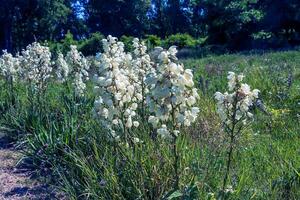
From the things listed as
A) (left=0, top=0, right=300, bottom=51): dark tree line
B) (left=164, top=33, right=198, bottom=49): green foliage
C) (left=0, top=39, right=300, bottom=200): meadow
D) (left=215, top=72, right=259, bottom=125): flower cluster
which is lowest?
(left=0, top=39, right=300, bottom=200): meadow

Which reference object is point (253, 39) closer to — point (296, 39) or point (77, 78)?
point (296, 39)

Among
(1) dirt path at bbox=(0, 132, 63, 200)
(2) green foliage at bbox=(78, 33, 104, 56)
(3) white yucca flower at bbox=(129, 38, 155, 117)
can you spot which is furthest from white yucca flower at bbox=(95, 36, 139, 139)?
(2) green foliage at bbox=(78, 33, 104, 56)

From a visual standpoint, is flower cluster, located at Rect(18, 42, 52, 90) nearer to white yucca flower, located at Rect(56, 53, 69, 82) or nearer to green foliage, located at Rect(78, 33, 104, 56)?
white yucca flower, located at Rect(56, 53, 69, 82)

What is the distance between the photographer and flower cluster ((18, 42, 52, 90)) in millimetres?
7336

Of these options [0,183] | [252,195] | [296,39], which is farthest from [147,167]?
[296,39]

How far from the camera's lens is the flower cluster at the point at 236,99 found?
318cm

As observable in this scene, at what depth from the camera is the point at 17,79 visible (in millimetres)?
9453

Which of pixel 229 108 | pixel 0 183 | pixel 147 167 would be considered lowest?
pixel 0 183

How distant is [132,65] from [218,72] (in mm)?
6862

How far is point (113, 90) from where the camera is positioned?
391 centimetres

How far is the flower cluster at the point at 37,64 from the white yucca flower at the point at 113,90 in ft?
10.1

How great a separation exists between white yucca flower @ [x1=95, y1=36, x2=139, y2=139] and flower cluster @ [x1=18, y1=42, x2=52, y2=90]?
10.1 feet

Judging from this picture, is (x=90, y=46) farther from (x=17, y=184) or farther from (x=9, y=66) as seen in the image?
(x=17, y=184)

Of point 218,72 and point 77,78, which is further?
point 218,72
